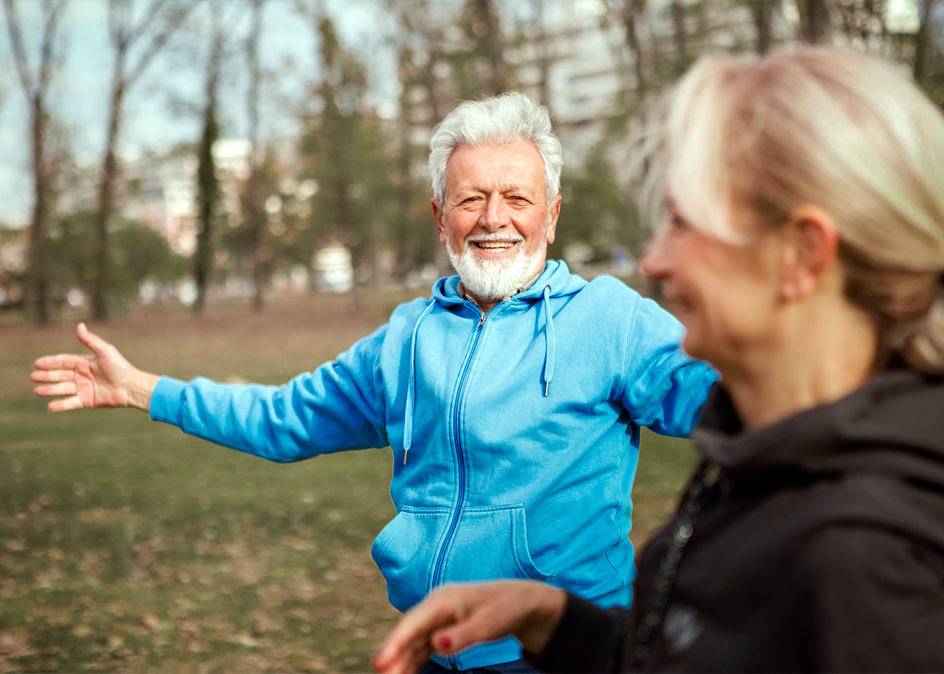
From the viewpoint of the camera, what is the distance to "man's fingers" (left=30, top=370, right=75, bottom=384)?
9.70ft

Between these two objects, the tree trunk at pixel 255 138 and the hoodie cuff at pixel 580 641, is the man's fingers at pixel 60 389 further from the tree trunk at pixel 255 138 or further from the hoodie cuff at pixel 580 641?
the tree trunk at pixel 255 138

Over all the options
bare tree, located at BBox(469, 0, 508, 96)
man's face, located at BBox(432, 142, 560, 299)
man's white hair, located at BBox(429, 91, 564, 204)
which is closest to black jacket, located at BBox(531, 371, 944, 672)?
man's face, located at BBox(432, 142, 560, 299)

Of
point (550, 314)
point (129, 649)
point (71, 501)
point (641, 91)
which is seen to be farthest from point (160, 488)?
point (641, 91)

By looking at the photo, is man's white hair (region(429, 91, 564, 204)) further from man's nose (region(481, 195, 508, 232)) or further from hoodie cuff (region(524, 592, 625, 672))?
hoodie cuff (region(524, 592, 625, 672))

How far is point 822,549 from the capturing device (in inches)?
38.1

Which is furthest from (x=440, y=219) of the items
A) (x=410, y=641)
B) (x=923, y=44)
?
(x=923, y=44)

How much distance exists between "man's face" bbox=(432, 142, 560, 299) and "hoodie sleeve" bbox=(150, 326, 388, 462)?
41 centimetres

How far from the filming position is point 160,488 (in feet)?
30.8

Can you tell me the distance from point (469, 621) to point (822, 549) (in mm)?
721

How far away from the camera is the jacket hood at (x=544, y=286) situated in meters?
2.62

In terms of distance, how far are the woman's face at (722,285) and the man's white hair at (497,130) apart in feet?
5.14

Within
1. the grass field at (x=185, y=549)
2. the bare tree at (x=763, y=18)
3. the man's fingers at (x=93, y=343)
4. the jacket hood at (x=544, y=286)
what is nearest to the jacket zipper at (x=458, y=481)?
the jacket hood at (x=544, y=286)

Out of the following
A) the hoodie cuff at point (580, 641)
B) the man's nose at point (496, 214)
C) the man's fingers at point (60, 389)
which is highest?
the man's nose at point (496, 214)

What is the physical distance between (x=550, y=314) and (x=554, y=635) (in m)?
1.13
